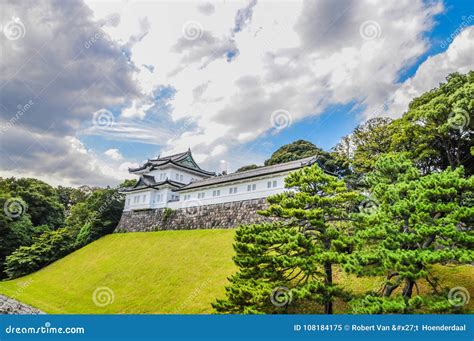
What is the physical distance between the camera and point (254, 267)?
972 centimetres

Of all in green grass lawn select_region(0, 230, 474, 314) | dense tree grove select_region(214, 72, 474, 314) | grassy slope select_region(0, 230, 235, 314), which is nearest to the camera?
dense tree grove select_region(214, 72, 474, 314)

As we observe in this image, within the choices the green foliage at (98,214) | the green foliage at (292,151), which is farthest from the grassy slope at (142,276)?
the green foliage at (292,151)

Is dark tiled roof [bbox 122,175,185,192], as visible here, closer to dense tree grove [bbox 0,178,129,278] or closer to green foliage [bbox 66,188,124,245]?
green foliage [bbox 66,188,124,245]

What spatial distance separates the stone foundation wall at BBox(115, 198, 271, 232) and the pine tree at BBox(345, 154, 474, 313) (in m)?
12.6

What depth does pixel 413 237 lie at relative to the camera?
25.9 ft

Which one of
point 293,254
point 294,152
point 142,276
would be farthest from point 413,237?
point 294,152

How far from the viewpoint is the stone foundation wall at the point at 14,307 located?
45.5 feet

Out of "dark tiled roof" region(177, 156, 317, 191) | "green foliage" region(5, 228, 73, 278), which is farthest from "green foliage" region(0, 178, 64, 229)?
"dark tiled roof" region(177, 156, 317, 191)

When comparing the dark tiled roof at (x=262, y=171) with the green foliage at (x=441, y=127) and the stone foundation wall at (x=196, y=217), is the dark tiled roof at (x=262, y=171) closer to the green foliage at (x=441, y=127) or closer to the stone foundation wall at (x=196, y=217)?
the stone foundation wall at (x=196, y=217)

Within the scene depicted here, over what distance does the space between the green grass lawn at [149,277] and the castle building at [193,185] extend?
3.12m

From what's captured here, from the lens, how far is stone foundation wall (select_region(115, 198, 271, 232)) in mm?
22281

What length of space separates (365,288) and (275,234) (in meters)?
4.33

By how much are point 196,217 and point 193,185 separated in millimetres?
3079

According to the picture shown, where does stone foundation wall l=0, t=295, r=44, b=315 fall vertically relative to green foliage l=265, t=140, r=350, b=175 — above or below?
below
